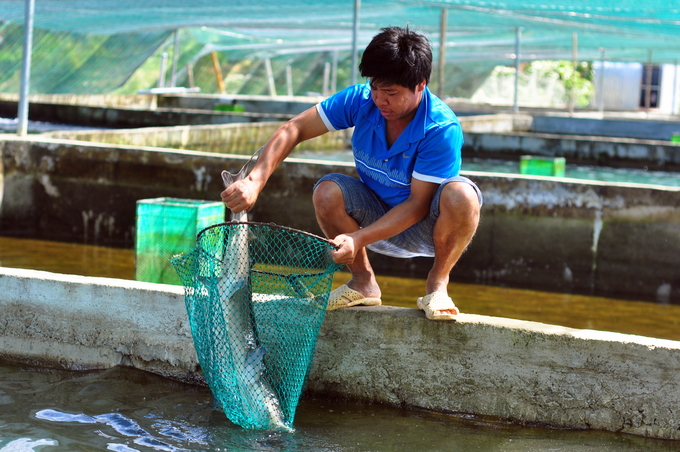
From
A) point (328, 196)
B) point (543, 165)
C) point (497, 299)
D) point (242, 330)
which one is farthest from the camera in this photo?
point (543, 165)

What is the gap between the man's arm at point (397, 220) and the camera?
9.34 ft

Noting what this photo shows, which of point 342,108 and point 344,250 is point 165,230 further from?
point 344,250

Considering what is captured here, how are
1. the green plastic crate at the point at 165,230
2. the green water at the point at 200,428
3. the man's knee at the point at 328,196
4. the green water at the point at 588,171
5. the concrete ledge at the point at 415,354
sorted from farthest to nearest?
the green water at the point at 588,171
the green plastic crate at the point at 165,230
the man's knee at the point at 328,196
the concrete ledge at the point at 415,354
the green water at the point at 200,428

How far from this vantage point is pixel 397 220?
2.96 meters

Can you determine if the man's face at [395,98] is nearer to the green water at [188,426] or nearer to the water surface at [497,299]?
the green water at [188,426]

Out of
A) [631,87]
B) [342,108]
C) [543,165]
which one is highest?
[631,87]

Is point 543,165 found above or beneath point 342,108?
beneath

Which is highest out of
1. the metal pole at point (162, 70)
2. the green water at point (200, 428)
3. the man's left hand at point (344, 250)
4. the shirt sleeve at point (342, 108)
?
the metal pole at point (162, 70)

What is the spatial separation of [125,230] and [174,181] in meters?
0.60

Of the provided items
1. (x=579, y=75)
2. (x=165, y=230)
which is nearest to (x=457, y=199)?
(x=165, y=230)

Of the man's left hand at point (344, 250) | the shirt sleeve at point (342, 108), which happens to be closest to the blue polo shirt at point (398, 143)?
the shirt sleeve at point (342, 108)

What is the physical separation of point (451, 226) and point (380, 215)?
0.33m

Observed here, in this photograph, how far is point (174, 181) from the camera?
20.1 ft

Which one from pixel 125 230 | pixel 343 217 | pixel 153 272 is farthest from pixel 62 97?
pixel 343 217
